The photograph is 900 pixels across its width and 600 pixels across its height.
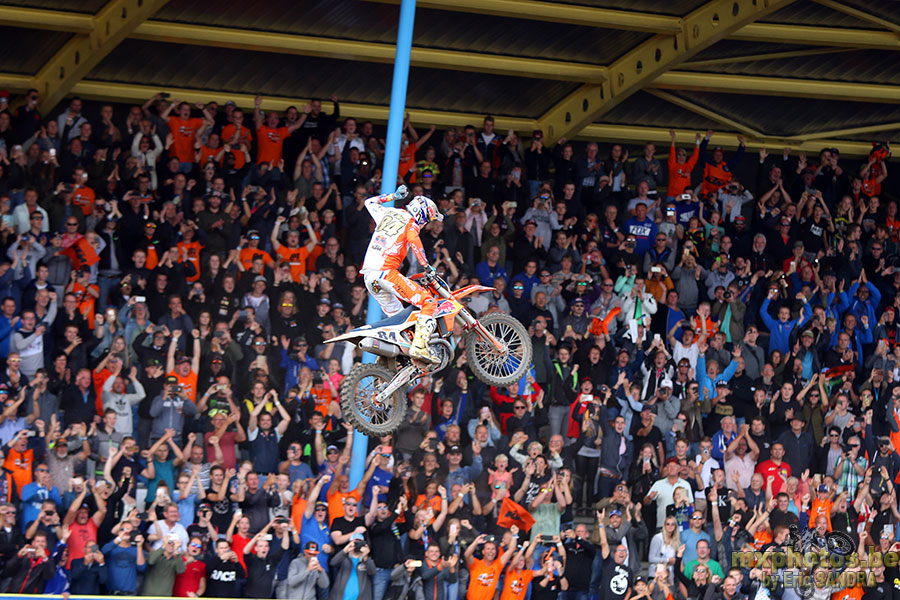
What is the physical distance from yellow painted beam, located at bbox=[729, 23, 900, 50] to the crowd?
243 cm

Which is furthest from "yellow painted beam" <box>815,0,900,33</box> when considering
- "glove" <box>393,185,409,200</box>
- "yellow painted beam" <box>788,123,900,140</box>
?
"glove" <box>393,185,409,200</box>

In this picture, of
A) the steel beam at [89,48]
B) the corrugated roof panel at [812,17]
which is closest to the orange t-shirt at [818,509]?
the corrugated roof panel at [812,17]

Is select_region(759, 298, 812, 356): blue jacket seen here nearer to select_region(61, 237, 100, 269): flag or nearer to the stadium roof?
the stadium roof

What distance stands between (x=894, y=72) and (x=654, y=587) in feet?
40.9

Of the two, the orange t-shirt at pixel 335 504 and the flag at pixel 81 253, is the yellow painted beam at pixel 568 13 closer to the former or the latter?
the flag at pixel 81 253

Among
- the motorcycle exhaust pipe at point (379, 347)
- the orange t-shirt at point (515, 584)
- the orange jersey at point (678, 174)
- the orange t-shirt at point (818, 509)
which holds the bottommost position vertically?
the orange t-shirt at point (515, 584)

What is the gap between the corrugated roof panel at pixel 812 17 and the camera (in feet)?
74.3

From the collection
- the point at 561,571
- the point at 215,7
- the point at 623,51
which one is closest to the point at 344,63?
the point at 215,7

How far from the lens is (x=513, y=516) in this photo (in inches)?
685

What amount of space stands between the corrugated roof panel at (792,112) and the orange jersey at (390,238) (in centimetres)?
1488

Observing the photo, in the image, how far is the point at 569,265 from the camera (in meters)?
20.8

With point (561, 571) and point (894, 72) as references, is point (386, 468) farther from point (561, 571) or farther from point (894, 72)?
point (894, 72)

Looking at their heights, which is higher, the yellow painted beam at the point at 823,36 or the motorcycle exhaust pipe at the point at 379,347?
the yellow painted beam at the point at 823,36

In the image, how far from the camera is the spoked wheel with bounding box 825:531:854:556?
60.3ft
